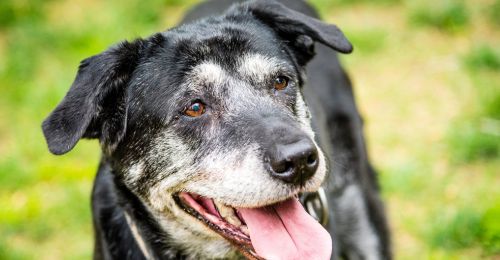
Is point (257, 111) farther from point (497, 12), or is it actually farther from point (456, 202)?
point (497, 12)

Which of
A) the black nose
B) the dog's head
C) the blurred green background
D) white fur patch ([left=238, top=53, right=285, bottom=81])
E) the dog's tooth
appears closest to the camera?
the black nose

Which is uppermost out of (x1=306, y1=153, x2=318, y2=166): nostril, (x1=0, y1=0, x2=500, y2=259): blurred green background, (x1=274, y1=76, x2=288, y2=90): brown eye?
(x1=274, y1=76, x2=288, y2=90): brown eye

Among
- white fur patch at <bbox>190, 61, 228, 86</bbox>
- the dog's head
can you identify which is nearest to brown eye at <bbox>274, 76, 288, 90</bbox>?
the dog's head

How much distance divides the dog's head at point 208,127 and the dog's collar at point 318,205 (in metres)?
0.44

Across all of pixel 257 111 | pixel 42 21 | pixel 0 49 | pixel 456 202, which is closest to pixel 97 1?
pixel 42 21

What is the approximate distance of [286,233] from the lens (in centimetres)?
321

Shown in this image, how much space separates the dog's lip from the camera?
3234mm

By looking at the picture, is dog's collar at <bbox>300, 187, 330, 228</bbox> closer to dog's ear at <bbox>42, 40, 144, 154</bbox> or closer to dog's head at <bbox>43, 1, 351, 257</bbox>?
dog's head at <bbox>43, 1, 351, 257</bbox>

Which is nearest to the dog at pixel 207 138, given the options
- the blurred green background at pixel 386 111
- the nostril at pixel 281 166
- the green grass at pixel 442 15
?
the nostril at pixel 281 166

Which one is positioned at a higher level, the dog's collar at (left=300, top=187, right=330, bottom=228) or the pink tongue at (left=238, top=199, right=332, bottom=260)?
the pink tongue at (left=238, top=199, right=332, bottom=260)

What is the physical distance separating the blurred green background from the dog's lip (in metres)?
2.14

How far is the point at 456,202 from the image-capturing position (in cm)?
532

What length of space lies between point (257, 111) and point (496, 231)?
2276 mm

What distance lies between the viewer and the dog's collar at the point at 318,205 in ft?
12.3
